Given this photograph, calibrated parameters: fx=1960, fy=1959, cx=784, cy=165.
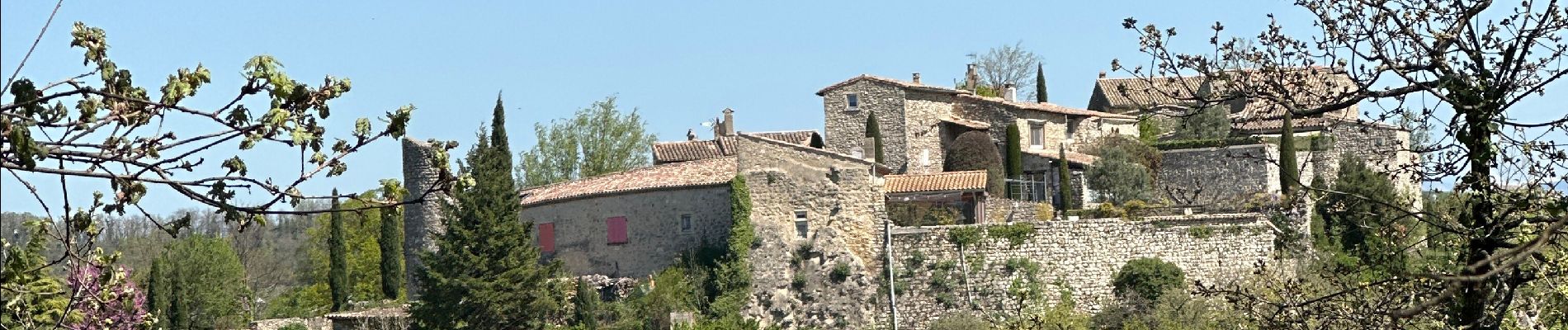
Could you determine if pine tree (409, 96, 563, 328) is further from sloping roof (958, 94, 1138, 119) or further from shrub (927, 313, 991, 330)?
sloping roof (958, 94, 1138, 119)

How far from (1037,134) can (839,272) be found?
12085 millimetres

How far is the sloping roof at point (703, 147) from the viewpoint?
166 ft

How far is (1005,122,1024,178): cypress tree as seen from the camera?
49.4 metres

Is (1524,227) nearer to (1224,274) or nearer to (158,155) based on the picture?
(158,155)

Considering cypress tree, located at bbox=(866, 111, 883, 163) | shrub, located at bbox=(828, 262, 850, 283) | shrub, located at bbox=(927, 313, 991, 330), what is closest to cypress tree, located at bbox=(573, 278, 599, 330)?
shrub, located at bbox=(828, 262, 850, 283)

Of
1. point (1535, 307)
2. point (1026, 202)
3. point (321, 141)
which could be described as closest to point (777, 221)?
point (1026, 202)

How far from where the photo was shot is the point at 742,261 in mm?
41469

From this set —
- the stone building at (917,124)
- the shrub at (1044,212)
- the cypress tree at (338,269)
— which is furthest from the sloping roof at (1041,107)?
the cypress tree at (338,269)

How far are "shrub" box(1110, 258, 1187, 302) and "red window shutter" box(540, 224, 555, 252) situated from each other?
43.9 ft

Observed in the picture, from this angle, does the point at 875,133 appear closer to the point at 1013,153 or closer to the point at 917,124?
the point at 917,124

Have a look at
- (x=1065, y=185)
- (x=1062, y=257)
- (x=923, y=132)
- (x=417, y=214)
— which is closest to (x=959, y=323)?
(x=1062, y=257)

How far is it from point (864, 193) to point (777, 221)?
1.99m

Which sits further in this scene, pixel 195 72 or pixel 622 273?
pixel 622 273

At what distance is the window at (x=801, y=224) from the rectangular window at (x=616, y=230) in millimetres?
4155
